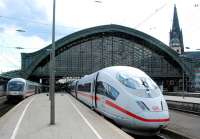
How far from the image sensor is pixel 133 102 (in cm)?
1445

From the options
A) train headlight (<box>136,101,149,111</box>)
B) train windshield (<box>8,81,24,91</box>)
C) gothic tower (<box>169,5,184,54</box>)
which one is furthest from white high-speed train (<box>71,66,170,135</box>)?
gothic tower (<box>169,5,184,54</box>)

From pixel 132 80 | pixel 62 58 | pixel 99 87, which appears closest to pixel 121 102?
pixel 132 80

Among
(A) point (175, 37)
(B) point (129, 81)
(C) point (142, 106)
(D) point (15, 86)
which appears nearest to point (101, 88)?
(B) point (129, 81)

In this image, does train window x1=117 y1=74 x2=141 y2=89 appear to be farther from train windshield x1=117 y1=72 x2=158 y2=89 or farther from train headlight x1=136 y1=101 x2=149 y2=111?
train headlight x1=136 y1=101 x2=149 y2=111

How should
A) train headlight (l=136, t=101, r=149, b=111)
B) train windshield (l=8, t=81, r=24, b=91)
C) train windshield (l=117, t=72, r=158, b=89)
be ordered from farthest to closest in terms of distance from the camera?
train windshield (l=8, t=81, r=24, b=91)
train windshield (l=117, t=72, r=158, b=89)
train headlight (l=136, t=101, r=149, b=111)

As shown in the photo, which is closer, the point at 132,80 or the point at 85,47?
the point at 132,80

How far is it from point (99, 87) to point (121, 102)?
4.55 m

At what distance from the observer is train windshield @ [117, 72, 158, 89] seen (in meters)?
15.4

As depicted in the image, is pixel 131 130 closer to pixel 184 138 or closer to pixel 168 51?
pixel 184 138

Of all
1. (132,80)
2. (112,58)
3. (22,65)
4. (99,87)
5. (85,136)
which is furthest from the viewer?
(22,65)

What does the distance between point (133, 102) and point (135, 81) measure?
1595mm

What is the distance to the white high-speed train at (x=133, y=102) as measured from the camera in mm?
13875

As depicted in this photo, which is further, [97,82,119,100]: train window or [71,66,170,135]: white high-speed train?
[97,82,119,100]: train window

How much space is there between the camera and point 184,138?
47.4 feet
